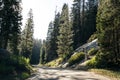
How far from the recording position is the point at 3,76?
76.9ft

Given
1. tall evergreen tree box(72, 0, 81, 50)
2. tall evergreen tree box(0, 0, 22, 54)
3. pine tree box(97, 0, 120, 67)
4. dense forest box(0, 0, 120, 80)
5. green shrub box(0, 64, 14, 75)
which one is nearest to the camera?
green shrub box(0, 64, 14, 75)

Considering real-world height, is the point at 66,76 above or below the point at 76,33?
below

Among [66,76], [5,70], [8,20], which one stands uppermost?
[8,20]

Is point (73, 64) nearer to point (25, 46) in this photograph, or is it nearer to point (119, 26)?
point (119, 26)

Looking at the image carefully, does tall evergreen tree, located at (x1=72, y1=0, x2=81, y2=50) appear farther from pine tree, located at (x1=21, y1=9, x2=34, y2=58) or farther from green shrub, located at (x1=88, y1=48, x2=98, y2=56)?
green shrub, located at (x1=88, y1=48, x2=98, y2=56)

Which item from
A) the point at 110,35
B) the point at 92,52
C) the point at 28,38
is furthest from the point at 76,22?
the point at 110,35

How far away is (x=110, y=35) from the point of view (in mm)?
38281

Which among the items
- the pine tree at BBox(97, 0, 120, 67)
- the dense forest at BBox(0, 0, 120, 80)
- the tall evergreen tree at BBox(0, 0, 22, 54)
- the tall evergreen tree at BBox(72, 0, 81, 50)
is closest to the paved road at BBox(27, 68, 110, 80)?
the dense forest at BBox(0, 0, 120, 80)

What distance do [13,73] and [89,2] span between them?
70.7m

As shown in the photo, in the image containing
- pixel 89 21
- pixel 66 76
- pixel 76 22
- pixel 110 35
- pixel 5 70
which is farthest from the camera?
pixel 76 22

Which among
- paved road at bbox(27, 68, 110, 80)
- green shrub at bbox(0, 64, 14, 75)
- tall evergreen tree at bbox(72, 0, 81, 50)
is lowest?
paved road at bbox(27, 68, 110, 80)

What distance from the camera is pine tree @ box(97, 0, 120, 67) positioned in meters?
37.3

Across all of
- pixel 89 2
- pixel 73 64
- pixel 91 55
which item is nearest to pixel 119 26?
pixel 91 55

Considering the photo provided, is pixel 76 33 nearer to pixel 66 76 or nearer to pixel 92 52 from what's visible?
pixel 92 52
